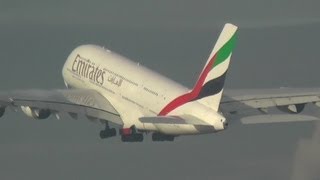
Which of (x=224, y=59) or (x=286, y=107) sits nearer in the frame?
(x=224, y=59)

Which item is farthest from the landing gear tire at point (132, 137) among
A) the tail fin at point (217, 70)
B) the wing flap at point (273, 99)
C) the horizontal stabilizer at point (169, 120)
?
the tail fin at point (217, 70)

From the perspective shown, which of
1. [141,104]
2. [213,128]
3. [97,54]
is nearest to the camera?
[213,128]

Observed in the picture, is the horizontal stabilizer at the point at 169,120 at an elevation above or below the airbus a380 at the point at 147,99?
below

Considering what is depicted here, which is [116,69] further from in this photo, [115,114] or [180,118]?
[180,118]

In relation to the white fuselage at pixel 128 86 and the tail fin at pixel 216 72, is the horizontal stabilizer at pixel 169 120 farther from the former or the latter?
the tail fin at pixel 216 72

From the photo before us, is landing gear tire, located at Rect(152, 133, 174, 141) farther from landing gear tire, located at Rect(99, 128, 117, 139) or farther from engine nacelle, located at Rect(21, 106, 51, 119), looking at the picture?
engine nacelle, located at Rect(21, 106, 51, 119)

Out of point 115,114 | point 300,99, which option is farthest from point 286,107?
point 115,114

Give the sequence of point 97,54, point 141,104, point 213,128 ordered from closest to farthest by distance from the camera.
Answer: point 213,128
point 141,104
point 97,54
